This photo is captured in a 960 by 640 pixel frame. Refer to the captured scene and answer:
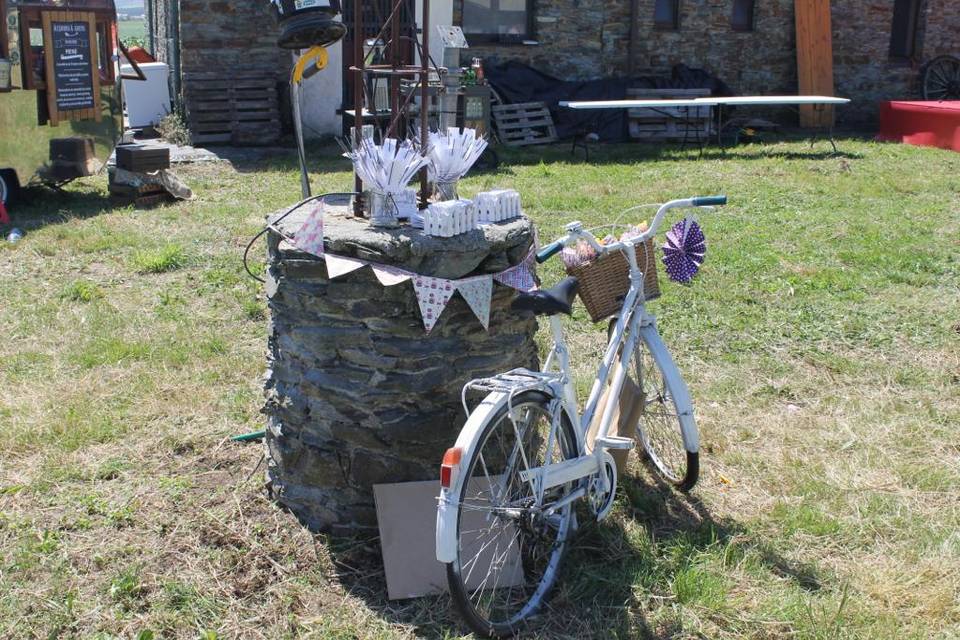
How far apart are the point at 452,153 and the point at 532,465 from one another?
3.84ft

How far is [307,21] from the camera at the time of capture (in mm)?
3576

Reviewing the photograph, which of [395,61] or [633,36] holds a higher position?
[633,36]

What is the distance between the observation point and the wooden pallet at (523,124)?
45.4 ft

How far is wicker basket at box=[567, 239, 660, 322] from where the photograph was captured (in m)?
3.66

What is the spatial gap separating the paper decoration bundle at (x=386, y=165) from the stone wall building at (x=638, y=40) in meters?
10.3

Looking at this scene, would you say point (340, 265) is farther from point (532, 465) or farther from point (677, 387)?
point (677, 387)

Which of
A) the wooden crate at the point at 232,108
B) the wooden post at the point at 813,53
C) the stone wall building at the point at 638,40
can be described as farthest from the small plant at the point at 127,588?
the wooden post at the point at 813,53

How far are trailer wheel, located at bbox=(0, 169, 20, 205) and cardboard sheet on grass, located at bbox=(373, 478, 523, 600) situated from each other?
664 cm

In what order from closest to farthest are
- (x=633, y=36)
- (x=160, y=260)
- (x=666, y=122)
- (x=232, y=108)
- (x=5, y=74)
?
1. (x=160, y=260)
2. (x=5, y=74)
3. (x=232, y=108)
4. (x=666, y=122)
5. (x=633, y=36)

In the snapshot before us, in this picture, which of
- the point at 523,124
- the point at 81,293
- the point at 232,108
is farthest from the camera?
the point at 523,124

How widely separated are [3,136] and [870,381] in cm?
723

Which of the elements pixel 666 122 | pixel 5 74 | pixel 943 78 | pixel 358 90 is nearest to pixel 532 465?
pixel 358 90

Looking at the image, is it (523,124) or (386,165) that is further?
(523,124)

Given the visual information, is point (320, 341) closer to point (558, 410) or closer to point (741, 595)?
point (558, 410)
